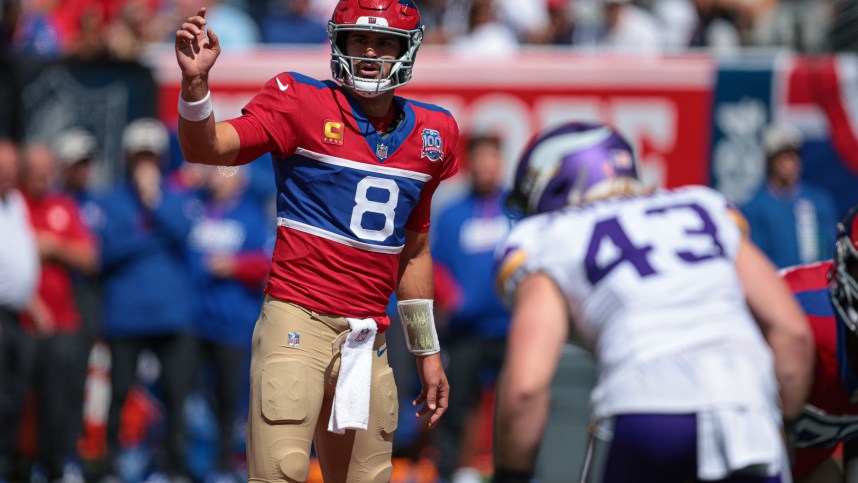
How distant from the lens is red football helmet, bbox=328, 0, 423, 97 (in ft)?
14.9

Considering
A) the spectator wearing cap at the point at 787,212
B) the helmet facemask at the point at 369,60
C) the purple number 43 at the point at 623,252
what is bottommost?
the spectator wearing cap at the point at 787,212

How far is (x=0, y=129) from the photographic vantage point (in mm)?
9789

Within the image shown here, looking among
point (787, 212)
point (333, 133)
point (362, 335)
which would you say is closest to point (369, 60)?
point (333, 133)

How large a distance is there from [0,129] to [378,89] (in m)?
6.06

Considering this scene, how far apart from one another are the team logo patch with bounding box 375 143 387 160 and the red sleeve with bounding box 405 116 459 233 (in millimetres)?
239

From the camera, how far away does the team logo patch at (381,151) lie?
14.8 ft

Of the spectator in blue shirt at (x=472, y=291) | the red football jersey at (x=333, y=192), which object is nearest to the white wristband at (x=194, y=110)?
the red football jersey at (x=333, y=192)

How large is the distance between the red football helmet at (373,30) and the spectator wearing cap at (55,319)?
4.53 m

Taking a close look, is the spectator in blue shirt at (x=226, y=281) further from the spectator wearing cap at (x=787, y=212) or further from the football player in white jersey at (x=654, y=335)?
the football player in white jersey at (x=654, y=335)

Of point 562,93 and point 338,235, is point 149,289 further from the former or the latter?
point 338,235

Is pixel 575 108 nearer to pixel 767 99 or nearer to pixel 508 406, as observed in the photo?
pixel 767 99

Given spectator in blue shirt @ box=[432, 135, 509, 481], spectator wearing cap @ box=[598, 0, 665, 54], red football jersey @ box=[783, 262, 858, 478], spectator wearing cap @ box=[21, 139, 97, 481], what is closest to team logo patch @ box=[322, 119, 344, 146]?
red football jersey @ box=[783, 262, 858, 478]

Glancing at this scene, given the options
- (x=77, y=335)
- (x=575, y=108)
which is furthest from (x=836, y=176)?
(x=77, y=335)

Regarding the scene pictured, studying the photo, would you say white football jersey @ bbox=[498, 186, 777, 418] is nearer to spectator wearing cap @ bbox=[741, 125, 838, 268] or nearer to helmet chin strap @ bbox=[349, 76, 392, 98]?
helmet chin strap @ bbox=[349, 76, 392, 98]
